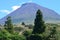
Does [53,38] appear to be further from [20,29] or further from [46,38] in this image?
[20,29]

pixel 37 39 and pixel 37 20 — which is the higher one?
pixel 37 20

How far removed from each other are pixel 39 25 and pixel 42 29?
3.81ft

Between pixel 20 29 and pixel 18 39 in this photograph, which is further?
pixel 20 29

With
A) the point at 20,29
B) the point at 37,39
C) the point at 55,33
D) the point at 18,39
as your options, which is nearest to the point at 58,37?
the point at 55,33

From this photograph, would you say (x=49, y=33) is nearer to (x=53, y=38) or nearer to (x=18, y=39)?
(x=53, y=38)

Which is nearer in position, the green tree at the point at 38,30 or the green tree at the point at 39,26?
the green tree at the point at 38,30

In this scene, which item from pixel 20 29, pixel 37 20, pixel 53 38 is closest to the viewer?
pixel 53 38

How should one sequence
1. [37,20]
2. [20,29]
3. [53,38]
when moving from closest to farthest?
[53,38] < [37,20] < [20,29]

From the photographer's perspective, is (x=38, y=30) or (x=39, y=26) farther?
(x=39, y=26)

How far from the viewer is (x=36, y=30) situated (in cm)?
6444

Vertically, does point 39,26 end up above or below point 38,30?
above

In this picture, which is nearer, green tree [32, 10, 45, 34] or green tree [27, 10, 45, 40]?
green tree [27, 10, 45, 40]

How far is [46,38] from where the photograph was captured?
62.8m

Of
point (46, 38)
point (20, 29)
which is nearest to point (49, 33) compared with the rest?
point (46, 38)
